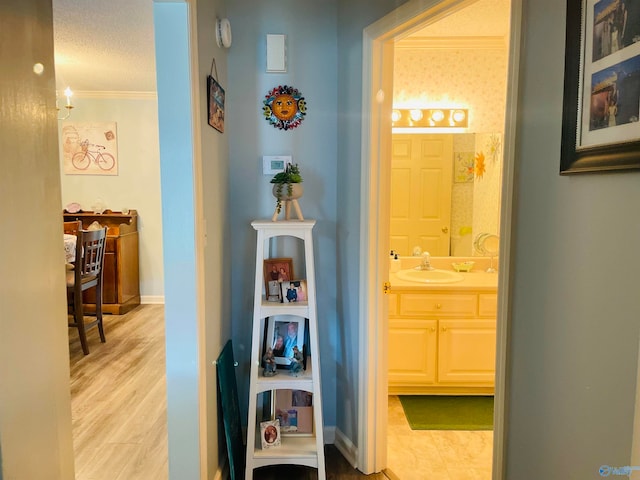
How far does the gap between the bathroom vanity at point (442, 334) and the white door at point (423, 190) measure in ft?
1.66

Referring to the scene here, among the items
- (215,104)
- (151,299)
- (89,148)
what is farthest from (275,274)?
(89,148)

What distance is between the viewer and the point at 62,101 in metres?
4.84

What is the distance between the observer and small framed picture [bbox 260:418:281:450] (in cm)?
205

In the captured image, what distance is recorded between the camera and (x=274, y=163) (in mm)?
2229

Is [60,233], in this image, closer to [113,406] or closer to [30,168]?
[30,168]

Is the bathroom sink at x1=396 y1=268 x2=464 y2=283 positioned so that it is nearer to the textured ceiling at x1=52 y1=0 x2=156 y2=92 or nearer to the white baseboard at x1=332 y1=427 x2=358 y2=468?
the white baseboard at x1=332 y1=427 x2=358 y2=468

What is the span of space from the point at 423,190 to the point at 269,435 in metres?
2.06

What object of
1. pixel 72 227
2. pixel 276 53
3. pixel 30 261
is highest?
pixel 276 53

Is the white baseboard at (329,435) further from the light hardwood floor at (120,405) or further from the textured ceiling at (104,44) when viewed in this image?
the textured ceiling at (104,44)

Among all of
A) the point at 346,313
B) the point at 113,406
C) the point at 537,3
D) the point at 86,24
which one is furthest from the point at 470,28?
the point at 113,406

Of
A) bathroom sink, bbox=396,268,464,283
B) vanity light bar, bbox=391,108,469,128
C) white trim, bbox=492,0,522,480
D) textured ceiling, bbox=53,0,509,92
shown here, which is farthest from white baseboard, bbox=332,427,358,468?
textured ceiling, bbox=53,0,509,92

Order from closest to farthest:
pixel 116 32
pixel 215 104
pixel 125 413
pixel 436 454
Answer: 1. pixel 215 104
2. pixel 436 454
3. pixel 125 413
4. pixel 116 32

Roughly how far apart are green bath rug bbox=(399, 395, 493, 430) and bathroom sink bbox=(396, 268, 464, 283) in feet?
2.78

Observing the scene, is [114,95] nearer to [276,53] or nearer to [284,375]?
[276,53]
